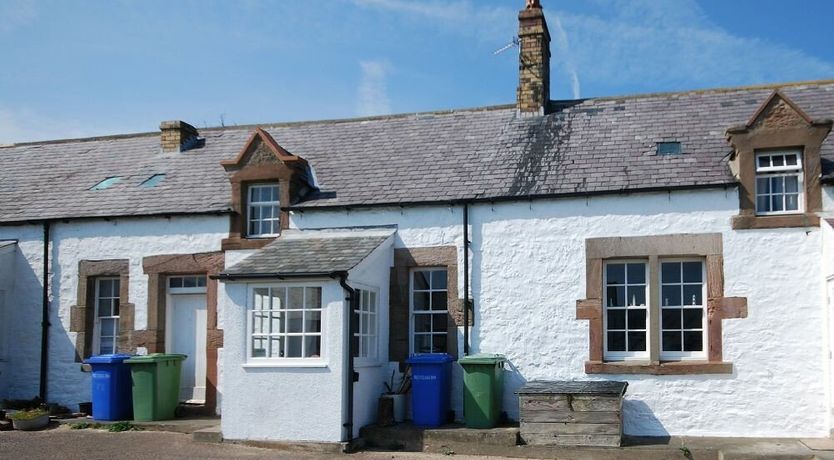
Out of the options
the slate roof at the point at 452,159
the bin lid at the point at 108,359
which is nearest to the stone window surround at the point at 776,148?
the slate roof at the point at 452,159

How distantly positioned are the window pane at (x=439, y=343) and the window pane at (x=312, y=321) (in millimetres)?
2317

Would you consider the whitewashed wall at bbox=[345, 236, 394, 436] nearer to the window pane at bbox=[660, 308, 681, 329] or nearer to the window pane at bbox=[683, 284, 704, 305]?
the window pane at bbox=[660, 308, 681, 329]

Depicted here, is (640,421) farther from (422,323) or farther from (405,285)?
(405,285)

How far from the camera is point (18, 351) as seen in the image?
54.7 feet

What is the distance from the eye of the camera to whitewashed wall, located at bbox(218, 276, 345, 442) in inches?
505

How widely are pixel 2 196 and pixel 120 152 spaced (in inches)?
101

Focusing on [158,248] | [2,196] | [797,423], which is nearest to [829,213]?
[797,423]

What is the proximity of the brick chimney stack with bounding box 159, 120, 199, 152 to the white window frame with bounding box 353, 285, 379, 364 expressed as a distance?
679 centimetres

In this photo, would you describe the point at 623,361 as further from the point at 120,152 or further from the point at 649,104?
the point at 120,152

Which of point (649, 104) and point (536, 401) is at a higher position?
point (649, 104)

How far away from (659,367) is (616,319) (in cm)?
104

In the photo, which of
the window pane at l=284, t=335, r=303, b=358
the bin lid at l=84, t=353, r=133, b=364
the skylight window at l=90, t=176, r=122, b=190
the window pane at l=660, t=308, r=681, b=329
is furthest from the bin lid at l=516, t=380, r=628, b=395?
the skylight window at l=90, t=176, r=122, b=190

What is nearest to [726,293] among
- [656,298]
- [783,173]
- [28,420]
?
[656,298]

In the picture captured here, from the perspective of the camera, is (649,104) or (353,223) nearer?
(353,223)
